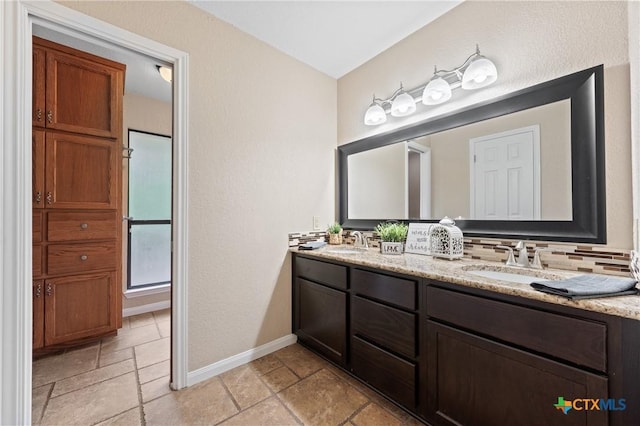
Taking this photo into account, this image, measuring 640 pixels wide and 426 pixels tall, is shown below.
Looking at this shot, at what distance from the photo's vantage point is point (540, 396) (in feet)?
3.19

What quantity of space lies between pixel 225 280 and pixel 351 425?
3.89 ft

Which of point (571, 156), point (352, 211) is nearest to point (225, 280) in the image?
point (352, 211)

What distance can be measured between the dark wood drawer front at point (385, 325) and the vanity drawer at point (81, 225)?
2.18m

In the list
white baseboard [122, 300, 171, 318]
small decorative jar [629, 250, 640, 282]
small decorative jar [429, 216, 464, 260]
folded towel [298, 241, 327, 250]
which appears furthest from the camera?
white baseboard [122, 300, 171, 318]

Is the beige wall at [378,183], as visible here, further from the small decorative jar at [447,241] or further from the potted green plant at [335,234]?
the small decorative jar at [447,241]

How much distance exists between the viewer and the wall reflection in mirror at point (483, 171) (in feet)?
4.62

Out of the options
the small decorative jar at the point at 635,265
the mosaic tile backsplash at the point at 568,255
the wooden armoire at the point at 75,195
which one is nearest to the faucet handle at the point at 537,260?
the mosaic tile backsplash at the point at 568,255

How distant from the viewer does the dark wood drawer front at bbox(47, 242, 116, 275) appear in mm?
2029

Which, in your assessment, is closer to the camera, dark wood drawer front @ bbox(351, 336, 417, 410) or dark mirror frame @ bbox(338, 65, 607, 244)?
dark mirror frame @ bbox(338, 65, 607, 244)

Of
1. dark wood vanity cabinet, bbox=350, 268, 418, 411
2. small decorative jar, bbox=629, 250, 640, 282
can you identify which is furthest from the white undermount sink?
dark wood vanity cabinet, bbox=350, 268, 418, 411

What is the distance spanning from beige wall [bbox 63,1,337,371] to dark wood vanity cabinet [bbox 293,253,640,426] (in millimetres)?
634

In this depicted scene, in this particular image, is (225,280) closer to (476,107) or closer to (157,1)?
(157,1)

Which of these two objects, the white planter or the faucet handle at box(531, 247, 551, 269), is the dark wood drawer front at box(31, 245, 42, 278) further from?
the faucet handle at box(531, 247, 551, 269)

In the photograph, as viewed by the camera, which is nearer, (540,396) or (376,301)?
(540,396)
